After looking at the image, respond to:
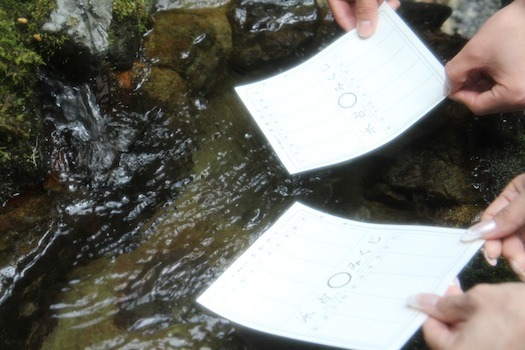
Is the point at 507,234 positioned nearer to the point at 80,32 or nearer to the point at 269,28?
the point at 269,28

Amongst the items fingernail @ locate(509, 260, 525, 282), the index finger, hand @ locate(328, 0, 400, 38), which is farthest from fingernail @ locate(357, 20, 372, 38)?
fingernail @ locate(509, 260, 525, 282)

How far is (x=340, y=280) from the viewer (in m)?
1.44

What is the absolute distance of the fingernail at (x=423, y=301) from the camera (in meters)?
1.23

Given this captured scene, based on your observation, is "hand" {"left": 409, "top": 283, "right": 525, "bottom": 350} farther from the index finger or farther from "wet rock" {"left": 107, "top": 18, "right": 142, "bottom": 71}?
"wet rock" {"left": 107, "top": 18, "right": 142, "bottom": 71}

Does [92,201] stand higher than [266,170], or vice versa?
[92,201]

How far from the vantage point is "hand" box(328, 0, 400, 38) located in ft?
6.28

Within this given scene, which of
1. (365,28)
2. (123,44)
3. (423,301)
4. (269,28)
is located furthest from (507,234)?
(123,44)

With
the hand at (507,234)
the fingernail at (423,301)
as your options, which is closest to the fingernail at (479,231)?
the hand at (507,234)

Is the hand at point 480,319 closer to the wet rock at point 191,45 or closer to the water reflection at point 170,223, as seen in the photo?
the water reflection at point 170,223

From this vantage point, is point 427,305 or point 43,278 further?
point 43,278

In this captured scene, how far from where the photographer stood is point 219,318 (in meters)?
1.62

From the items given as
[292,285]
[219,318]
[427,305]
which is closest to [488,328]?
[427,305]

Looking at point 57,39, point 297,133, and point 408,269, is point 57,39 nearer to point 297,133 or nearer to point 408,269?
point 297,133

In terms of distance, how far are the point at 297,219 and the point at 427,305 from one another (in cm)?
56
